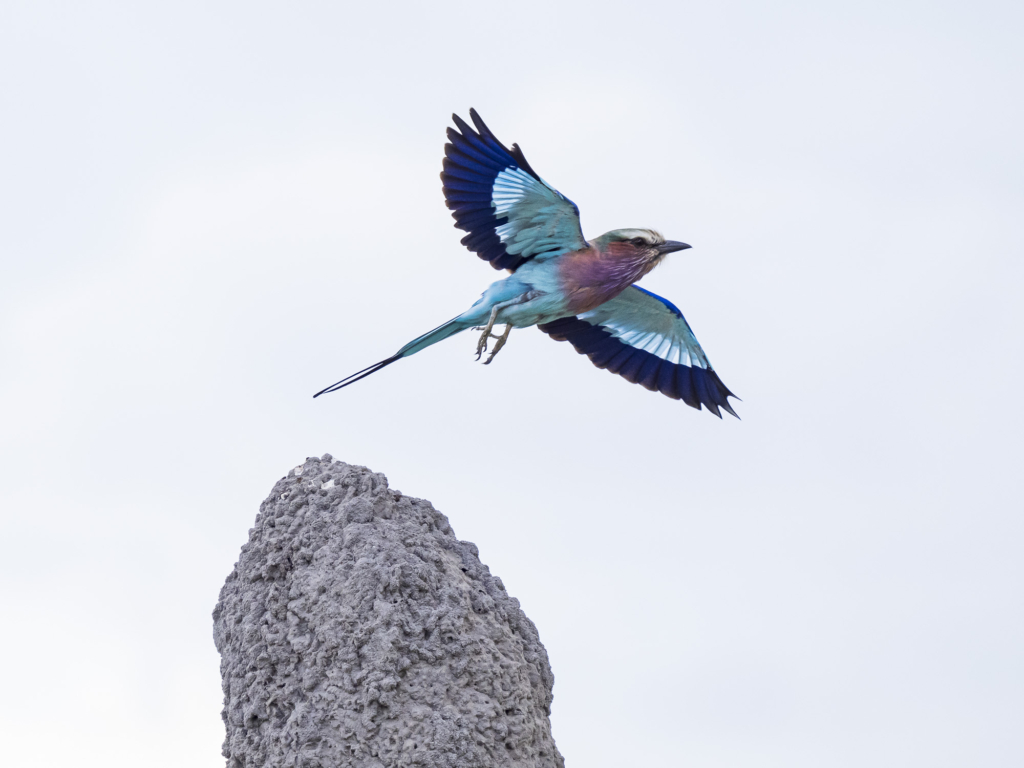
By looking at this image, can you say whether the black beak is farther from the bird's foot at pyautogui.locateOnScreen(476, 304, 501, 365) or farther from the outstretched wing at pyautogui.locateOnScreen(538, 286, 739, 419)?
the bird's foot at pyautogui.locateOnScreen(476, 304, 501, 365)

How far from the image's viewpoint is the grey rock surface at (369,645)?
5961 millimetres

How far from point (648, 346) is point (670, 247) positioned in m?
0.97

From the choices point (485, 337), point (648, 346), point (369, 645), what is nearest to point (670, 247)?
point (648, 346)

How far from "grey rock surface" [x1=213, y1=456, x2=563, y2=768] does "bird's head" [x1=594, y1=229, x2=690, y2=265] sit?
247cm

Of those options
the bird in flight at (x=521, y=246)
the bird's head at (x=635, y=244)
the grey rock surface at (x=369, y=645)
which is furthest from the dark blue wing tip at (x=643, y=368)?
the grey rock surface at (x=369, y=645)

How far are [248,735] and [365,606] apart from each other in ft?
3.14

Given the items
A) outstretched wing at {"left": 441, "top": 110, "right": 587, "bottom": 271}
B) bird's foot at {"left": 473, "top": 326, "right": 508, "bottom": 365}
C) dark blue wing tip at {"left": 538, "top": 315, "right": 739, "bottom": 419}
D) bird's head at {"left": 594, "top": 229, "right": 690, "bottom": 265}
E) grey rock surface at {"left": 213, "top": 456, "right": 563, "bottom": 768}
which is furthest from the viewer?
dark blue wing tip at {"left": 538, "top": 315, "right": 739, "bottom": 419}

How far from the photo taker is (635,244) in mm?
8391

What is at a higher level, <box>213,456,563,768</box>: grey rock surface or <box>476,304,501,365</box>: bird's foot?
<box>476,304,501,365</box>: bird's foot

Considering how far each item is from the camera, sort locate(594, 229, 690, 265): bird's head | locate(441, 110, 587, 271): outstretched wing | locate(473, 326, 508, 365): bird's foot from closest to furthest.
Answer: locate(473, 326, 508, 365): bird's foot < locate(441, 110, 587, 271): outstretched wing < locate(594, 229, 690, 265): bird's head

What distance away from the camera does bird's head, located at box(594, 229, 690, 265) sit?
8.33 metres

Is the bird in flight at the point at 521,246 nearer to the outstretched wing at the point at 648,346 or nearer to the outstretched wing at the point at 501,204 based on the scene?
the outstretched wing at the point at 501,204

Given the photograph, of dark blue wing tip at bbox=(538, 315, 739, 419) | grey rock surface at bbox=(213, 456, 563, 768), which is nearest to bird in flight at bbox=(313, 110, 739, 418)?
dark blue wing tip at bbox=(538, 315, 739, 419)

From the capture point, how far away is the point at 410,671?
6.06m
